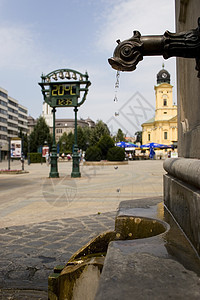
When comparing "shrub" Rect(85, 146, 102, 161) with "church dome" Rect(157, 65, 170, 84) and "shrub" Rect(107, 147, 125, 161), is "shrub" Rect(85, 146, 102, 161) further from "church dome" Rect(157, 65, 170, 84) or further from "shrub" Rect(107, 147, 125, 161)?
"church dome" Rect(157, 65, 170, 84)

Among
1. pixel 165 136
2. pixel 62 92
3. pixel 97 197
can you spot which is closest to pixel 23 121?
pixel 165 136

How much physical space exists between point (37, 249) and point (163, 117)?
71.5 metres

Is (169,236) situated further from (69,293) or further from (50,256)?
(50,256)

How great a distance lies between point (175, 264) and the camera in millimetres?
1201

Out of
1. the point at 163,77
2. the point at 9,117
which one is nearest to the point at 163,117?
the point at 163,77

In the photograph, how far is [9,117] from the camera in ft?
305

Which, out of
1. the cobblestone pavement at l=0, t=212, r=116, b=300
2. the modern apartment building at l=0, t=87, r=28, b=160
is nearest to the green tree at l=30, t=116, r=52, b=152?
the modern apartment building at l=0, t=87, r=28, b=160

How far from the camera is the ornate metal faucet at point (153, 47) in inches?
60.7

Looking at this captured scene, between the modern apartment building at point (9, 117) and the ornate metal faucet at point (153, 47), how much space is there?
79.1 metres

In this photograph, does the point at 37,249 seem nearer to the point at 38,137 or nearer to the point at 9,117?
the point at 38,137

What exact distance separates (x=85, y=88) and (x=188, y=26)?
1198 cm

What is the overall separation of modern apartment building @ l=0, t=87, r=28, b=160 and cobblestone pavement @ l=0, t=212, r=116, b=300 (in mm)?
75932

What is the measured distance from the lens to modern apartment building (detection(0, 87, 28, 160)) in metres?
84.6

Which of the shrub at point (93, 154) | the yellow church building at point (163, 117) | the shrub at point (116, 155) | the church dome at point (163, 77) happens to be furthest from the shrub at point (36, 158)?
the church dome at point (163, 77)
